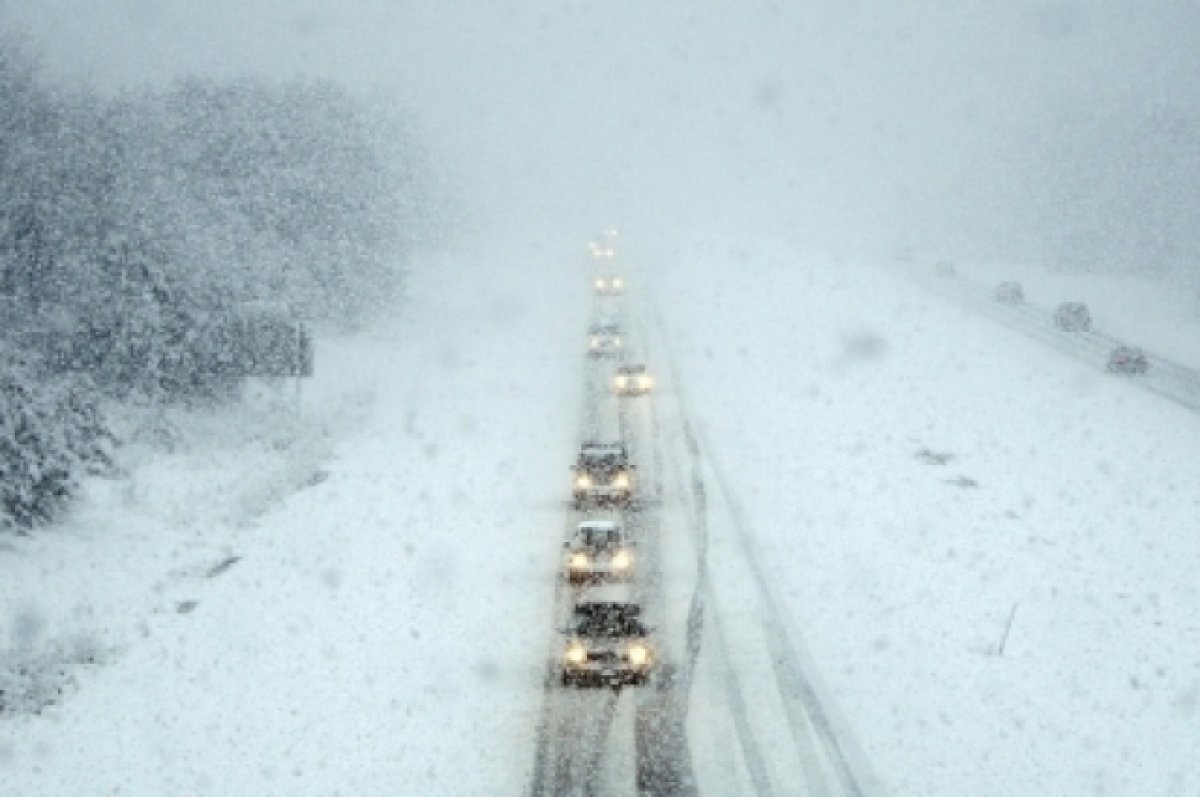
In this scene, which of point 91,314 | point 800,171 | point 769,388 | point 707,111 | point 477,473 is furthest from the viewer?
point 707,111

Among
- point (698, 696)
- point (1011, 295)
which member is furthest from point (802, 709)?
point (1011, 295)

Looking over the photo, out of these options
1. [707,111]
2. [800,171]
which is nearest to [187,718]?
[800,171]

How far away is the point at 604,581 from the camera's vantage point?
1998 centimetres

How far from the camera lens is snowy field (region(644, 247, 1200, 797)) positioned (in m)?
15.2

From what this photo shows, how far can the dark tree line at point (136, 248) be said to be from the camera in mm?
21641

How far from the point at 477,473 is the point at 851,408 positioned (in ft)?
48.5

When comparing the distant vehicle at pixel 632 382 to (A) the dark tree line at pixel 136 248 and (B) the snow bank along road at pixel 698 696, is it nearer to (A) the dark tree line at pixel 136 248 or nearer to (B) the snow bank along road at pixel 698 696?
(B) the snow bank along road at pixel 698 696

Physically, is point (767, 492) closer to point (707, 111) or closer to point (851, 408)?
point (851, 408)

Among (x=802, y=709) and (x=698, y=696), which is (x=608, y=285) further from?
(x=802, y=709)

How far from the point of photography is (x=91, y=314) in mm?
26141

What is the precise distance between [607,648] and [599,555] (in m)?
4.21

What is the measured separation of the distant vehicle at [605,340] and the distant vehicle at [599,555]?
20.4 metres

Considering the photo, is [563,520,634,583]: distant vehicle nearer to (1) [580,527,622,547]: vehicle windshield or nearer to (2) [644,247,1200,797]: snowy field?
(1) [580,527,622,547]: vehicle windshield

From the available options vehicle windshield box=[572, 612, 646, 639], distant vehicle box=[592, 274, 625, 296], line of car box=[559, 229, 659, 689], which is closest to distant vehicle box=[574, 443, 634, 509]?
line of car box=[559, 229, 659, 689]
